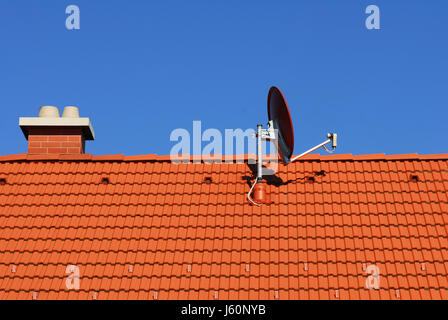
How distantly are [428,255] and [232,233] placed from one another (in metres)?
3.39

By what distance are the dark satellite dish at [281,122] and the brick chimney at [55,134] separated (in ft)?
14.0

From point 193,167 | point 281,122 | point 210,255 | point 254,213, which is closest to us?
point 210,255

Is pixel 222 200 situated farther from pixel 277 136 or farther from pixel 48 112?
pixel 48 112

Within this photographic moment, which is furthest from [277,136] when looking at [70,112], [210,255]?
[70,112]

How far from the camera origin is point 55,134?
14.1m

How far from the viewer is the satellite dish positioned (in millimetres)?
11766

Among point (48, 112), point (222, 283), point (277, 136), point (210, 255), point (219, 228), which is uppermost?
point (48, 112)

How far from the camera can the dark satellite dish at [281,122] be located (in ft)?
39.1

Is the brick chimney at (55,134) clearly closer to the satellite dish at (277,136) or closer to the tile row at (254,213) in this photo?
the tile row at (254,213)

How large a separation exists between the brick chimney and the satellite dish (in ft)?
13.8

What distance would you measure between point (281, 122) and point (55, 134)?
5247 millimetres

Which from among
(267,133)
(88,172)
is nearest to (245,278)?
(267,133)

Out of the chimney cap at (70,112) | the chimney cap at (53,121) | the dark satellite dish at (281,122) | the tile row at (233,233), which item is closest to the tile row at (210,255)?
the tile row at (233,233)

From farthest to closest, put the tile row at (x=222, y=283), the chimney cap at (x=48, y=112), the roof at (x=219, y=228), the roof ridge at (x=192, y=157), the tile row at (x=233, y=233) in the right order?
the chimney cap at (x=48, y=112) → the roof ridge at (x=192, y=157) → the tile row at (x=233, y=233) → the roof at (x=219, y=228) → the tile row at (x=222, y=283)
